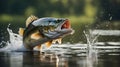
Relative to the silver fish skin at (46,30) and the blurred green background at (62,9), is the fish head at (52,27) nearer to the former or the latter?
the silver fish skin at (46,30)

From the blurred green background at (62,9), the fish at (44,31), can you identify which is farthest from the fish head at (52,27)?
the blurred green background at (62,9)

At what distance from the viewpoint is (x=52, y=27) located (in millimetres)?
21266

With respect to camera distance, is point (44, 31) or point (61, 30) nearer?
point (61, 30)

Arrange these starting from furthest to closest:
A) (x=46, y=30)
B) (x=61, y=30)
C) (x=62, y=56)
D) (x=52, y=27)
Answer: (x=46, y=30)
(x=52, y=27)
(x=61, y=30)
(x=62, y=56)

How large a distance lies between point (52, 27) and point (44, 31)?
0.33 meters

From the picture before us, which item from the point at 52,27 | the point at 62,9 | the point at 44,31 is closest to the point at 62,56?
the point at 52,27

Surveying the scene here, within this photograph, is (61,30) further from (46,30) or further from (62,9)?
(62,9)

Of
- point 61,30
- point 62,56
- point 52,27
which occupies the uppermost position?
point 52,27

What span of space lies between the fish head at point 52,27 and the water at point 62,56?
659 mm

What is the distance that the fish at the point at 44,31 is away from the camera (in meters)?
21.0

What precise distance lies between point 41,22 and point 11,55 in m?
1.62

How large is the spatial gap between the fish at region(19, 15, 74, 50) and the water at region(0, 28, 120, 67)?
0.37 metres

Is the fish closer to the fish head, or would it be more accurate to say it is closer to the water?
the fish head

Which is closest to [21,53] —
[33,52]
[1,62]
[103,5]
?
[33,52]
